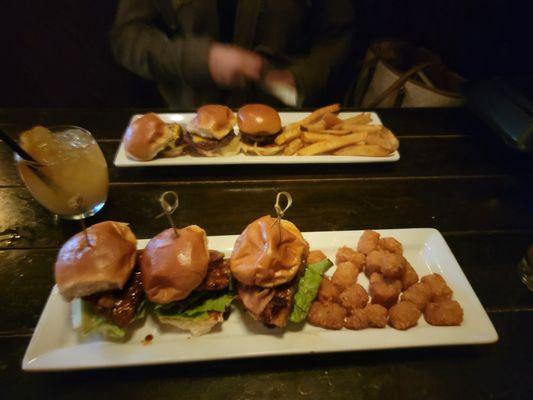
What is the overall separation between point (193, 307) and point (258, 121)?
4.13ft

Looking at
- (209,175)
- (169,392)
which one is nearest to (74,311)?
(169,392)

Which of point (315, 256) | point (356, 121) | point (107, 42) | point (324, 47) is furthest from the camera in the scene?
point (107, 42)

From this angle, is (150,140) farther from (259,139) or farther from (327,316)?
(327,316)

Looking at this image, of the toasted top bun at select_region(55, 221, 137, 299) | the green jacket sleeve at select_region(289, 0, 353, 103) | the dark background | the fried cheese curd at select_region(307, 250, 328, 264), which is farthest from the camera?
the dark background

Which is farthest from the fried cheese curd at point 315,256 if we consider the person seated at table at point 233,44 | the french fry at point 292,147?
the person seated at table at point 233,44

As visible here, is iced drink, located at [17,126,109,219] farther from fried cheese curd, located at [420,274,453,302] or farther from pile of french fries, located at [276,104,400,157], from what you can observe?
fried cheese curd, located at [420,274,453,302]

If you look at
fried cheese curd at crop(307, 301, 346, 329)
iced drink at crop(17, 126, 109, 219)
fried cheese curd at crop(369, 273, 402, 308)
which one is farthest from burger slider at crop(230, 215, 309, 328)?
iced drink at crop(17, 126, 109, 219)

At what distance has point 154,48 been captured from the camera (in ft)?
9.21

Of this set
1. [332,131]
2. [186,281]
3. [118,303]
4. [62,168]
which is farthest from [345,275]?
[62,168]

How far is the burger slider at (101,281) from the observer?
4.00 feet

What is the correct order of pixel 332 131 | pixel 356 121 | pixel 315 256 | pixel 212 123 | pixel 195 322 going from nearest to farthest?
1. pixel 195 322
2. pixel 315 256
3. pixel 212 123
4. pixel 332 131
5. pixel 356 121

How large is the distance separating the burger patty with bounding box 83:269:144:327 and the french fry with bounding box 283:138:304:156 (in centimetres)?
Answer: 125

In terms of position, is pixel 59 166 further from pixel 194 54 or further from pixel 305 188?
pixel 194 54

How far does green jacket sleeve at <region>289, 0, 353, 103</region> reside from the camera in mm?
2910
